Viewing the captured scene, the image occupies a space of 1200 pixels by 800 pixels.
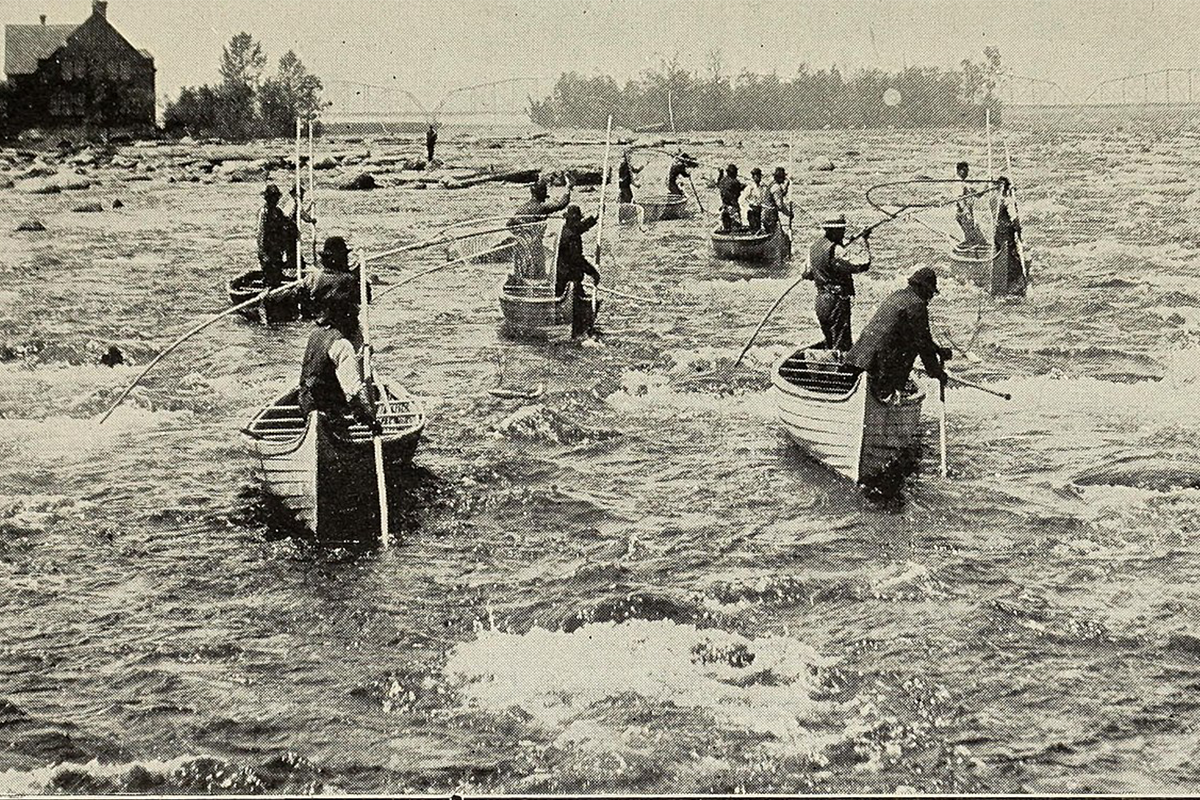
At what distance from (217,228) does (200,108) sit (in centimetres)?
526

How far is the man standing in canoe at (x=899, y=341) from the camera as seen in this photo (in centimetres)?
622

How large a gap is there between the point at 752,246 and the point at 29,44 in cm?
836

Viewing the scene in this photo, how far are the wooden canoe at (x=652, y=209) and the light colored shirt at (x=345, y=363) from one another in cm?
1152

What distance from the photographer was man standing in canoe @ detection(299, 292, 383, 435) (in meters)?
5.62

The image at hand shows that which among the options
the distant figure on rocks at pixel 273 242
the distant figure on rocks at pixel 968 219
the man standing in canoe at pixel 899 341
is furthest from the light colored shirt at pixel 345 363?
the distant figure on rocks at pixel 968 219

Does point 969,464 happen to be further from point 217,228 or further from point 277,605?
point 217,228

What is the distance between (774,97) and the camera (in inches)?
459

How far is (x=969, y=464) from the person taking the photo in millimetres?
6867

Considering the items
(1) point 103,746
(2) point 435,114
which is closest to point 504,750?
(1) point 103,746

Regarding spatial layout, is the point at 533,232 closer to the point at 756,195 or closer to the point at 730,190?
the point at 730,190

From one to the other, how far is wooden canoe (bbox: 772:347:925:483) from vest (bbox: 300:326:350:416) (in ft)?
9.09

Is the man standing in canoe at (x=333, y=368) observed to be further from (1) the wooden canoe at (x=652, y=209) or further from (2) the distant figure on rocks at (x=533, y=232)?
(1) the wooden canoe at (x=652, y=209)

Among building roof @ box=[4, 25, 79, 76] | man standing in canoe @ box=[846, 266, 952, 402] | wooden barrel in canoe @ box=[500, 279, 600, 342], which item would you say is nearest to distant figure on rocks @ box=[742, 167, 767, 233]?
wooden barrel in canoe @ box=[500, 279, 600, 342]

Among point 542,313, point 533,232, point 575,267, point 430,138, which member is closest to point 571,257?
point 575,267
